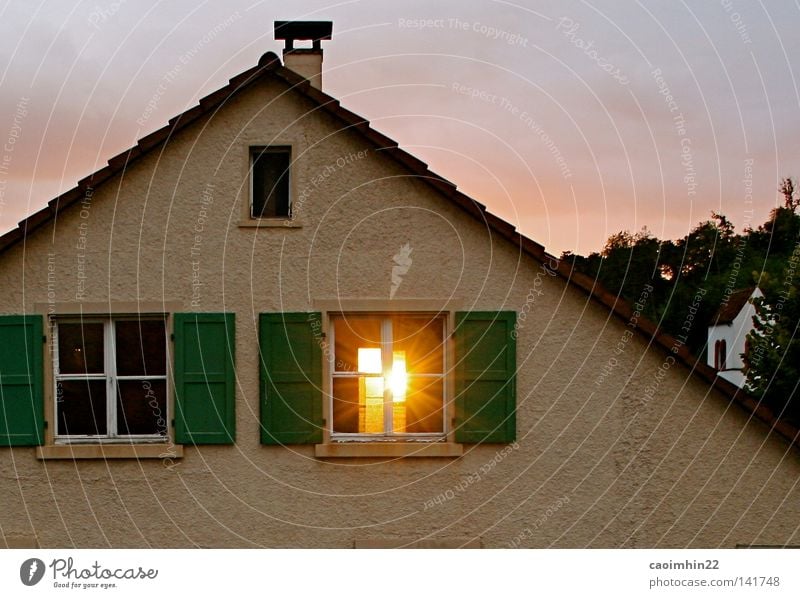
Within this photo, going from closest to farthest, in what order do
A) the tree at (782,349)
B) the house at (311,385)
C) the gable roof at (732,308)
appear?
the house at (311,385)
the tree at (782,349)
the gable roof at (732,308)

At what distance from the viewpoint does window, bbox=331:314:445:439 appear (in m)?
8.97

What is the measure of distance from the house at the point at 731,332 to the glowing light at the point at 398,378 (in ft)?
102

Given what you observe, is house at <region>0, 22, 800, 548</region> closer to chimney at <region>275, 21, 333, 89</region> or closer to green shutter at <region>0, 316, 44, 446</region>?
green shutter at <region>0, 316, 44, 446</region>

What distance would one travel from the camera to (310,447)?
8.88m

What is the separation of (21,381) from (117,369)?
3.17 feet

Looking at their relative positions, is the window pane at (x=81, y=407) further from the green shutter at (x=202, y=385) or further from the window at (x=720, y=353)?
the window at (x=720, y=353)

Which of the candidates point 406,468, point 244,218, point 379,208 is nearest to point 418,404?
point 406,468

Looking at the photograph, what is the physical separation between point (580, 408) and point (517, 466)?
90cm

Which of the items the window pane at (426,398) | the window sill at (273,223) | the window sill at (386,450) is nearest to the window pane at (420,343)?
the window pane at (426,398)

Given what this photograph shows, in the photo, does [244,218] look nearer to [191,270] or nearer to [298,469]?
[191,270]

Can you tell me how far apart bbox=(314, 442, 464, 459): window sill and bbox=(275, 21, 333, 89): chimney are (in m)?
4.05

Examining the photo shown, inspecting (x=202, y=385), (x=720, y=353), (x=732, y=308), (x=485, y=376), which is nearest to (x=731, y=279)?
(x=485, y=376)

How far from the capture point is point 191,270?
8.84 meters

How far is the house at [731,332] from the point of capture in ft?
126
